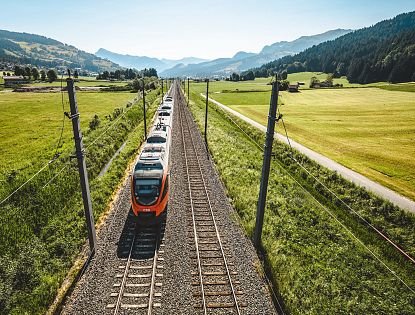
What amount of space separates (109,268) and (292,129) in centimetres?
4135

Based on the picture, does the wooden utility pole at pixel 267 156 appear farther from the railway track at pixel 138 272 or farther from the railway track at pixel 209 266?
the railway track at pixel 138 272

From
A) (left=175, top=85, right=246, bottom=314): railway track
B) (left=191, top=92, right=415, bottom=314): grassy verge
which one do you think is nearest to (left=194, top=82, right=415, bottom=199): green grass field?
(left=191, top=92, right=415, bottom=314): grassy verge

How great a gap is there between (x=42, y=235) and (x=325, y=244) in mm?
17119

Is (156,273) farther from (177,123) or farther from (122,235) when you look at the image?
(177,123)

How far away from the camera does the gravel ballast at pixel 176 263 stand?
11273 mm

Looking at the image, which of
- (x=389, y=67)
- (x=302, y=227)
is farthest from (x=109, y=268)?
(x=389, y=67)

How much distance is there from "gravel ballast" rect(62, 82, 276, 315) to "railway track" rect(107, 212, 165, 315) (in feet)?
0.83

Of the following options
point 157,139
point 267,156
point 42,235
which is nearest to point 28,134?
point 157,139

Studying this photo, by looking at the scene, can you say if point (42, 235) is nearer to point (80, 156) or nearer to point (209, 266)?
point (80, 156)

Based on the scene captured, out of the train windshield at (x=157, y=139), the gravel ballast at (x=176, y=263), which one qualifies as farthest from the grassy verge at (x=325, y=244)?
the train windshield at (x=157, y=139)

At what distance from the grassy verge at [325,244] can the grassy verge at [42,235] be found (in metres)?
10.3

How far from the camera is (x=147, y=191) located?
15594mm

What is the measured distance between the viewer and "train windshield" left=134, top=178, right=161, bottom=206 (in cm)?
1548

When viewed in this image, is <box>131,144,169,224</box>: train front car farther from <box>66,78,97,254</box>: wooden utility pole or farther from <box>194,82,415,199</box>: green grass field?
<box>194,82,415,199</box>: green grass field
